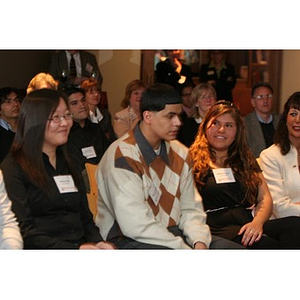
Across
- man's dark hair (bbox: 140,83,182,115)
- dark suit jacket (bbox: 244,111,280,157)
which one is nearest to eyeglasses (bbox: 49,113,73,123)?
man's dark hair (bbox: 140,83,182,115)

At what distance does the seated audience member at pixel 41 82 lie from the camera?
3.32 m

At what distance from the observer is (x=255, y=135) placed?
3902mm

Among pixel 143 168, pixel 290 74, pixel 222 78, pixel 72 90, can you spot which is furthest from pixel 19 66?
pixel 290 74

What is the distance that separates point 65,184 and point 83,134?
0.75m

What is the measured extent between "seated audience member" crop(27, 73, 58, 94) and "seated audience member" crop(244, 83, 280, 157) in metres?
1.25

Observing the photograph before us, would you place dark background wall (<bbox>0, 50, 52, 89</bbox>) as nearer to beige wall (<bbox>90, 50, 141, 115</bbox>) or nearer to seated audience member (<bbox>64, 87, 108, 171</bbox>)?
seated audience member (<bbox>64, 87, 108, 171</bbox>)

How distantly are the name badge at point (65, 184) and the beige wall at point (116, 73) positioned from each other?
1026 millimetres

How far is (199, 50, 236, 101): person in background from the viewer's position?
496cm

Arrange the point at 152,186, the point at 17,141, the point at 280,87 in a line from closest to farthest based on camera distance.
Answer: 1. the point at 17,141
2. the point at 152,186
3. the point at 280,87

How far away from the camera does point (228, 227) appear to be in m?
3.58
